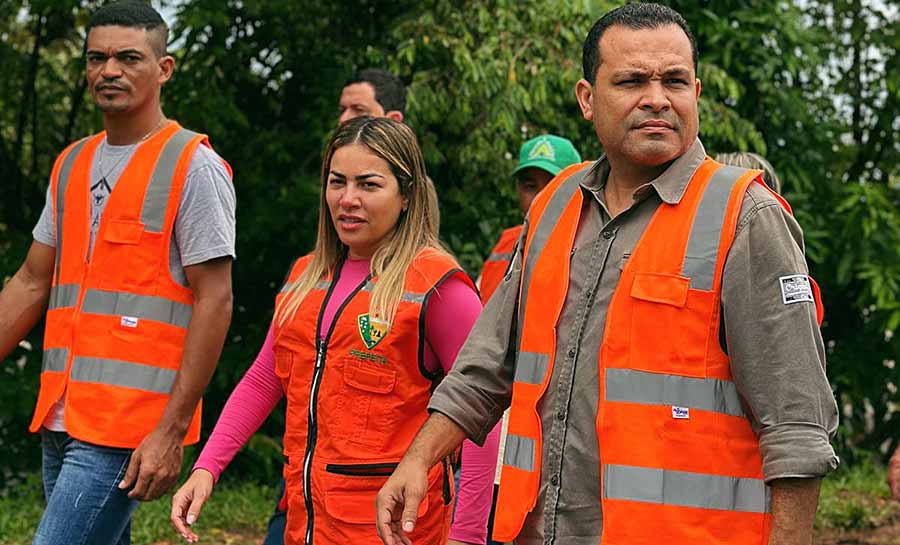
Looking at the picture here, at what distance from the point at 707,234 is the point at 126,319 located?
222cm

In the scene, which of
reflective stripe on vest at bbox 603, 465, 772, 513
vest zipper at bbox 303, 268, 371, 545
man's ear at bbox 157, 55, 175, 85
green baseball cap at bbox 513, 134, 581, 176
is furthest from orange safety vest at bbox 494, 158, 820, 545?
green baseball cap at bbox 513, 134, 581, 176

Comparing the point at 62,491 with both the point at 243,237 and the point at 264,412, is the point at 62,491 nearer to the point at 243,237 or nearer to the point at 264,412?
the point at 264,412

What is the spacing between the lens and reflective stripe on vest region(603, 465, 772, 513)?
8.66 ft

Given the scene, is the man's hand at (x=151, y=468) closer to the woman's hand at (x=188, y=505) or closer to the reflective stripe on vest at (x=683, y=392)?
the woman's hand at (x=188, y=505)

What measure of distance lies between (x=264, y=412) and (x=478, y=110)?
13.7ft

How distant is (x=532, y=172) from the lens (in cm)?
605

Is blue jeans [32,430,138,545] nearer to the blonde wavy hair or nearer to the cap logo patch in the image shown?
the blonde wavy hair

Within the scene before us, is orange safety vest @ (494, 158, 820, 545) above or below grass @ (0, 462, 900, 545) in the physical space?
above

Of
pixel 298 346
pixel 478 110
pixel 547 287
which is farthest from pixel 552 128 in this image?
pixel 547 287

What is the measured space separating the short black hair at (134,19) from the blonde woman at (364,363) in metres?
1.08

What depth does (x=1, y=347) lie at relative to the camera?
15.1ft

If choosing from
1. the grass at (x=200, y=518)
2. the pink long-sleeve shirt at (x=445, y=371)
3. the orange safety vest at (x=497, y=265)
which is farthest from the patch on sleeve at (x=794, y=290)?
the grass at (x=200, y=518)

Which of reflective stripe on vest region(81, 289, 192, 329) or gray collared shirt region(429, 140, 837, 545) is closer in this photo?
gray collared shirt region(429, 140, 837, 545)

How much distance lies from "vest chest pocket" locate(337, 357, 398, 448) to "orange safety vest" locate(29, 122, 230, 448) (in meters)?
0.94
